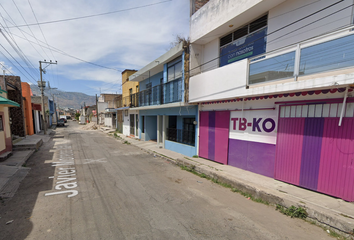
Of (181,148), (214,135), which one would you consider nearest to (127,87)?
(181,148)

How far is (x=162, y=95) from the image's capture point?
1148cm

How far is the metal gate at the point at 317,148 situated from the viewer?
4129mm

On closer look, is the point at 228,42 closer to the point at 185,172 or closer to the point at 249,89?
the point at 249,89

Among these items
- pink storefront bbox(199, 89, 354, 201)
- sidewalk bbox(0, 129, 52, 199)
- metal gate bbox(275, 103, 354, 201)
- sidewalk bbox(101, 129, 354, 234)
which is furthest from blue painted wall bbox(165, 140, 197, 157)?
sidewalk bbox(0, 129, 52, 199)

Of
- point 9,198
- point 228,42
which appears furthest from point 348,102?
point 9,198

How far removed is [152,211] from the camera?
3971 mm

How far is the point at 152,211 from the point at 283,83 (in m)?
4.97

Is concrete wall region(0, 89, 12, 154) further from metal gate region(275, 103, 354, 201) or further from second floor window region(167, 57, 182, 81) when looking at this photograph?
metal gate region(275, 103, 354, 201)

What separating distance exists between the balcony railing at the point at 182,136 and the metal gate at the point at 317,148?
489cm

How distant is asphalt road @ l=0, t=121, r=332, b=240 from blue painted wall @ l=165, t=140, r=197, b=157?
2.97 metres

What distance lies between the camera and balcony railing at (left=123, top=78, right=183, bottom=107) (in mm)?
9784

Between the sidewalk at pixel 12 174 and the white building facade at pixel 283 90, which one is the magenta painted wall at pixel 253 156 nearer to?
the white building facade at pixel 283 90

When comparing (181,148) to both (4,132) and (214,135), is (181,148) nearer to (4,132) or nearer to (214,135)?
(214,135)

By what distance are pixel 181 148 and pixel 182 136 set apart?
757 millimetres
